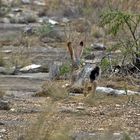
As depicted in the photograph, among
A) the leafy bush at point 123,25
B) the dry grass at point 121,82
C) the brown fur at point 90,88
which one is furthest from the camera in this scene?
the leafy bush at point 123,25

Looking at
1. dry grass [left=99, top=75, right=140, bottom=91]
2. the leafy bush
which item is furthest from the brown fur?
the leafy bush

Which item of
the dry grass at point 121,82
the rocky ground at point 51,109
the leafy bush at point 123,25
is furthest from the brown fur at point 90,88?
the leafy bush at point 123,25

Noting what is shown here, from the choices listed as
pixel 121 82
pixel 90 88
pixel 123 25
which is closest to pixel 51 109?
pixel 90 88

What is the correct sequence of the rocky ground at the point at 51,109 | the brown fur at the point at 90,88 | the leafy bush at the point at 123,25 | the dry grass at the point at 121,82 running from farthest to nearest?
1. the leafy bush at the point at 123,25
2. the dry grass at the point at 121,82
3. the brown fur at the point at 90,88
4. the rocky ground at the point at 51,109

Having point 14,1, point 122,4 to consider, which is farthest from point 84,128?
point 14,1

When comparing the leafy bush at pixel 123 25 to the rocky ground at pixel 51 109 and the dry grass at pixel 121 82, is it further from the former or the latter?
the rocky ground at pixel 51 109

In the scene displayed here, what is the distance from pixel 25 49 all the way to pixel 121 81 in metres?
12.4

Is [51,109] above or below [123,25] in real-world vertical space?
above

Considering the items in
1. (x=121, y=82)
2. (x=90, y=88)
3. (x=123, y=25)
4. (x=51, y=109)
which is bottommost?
(x=121, y=82)

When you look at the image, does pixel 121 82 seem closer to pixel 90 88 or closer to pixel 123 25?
pixel 123 25

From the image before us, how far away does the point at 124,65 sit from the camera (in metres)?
18.9

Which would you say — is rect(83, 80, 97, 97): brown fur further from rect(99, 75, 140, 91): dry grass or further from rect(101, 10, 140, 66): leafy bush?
rect(101, 10, 140, 66): leafy bush

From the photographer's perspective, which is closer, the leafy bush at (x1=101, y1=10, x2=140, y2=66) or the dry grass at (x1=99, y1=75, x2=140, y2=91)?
the dry grass at (x1=99, y1=75, x2=140, y2=91)

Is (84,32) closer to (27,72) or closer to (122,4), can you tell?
(122,4)
